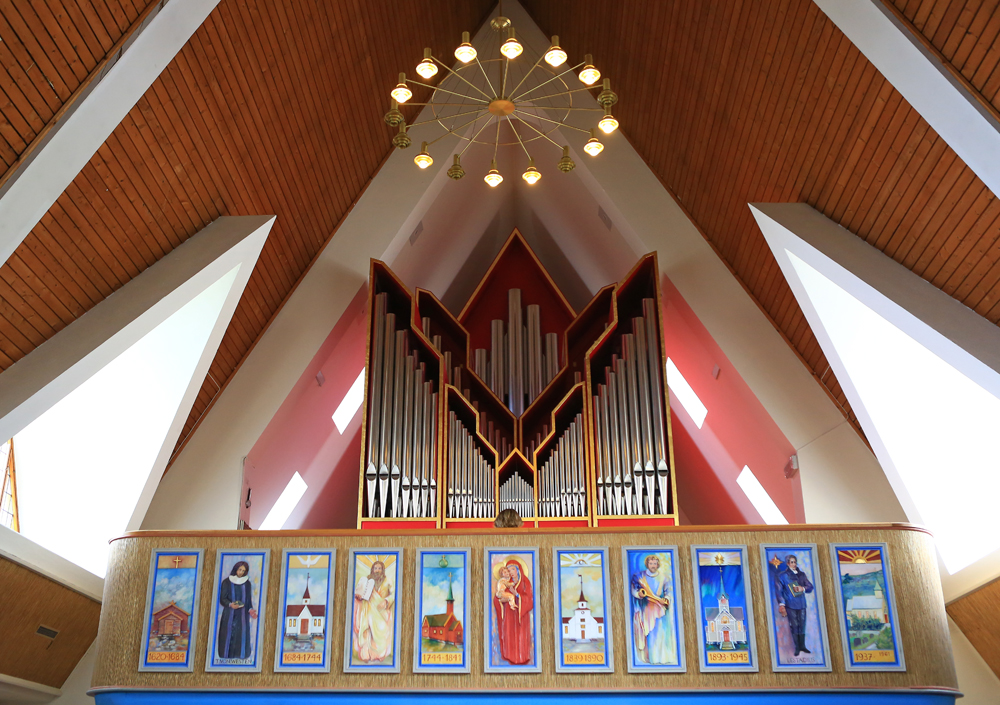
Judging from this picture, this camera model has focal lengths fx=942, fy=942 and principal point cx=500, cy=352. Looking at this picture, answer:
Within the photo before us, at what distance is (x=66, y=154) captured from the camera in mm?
5363

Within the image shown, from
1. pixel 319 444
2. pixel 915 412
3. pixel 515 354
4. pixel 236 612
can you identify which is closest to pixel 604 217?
pixel 515 354

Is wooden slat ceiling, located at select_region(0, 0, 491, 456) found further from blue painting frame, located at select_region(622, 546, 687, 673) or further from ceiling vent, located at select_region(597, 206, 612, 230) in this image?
blue painting frame, located at select_region(622, 546, 687, 673)

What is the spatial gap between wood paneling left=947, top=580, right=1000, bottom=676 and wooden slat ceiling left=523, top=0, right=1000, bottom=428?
171 cm

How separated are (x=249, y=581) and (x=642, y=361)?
4121 mm

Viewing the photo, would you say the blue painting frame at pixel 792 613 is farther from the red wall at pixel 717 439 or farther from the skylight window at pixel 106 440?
the skylight window at pixel 106 440

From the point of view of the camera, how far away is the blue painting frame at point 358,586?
6.50 meters

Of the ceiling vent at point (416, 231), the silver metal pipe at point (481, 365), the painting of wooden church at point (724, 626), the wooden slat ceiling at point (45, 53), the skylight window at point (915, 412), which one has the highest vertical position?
the ceiling vent at point (416, 231)

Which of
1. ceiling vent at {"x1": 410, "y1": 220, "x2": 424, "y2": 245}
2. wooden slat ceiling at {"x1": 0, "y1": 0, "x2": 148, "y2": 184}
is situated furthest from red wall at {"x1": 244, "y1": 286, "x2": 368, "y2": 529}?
wooden slat ceiling at {"x1": 0, "y1": 0, "x2": 148, "y2": 184}

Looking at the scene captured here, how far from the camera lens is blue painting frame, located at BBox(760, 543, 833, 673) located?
252 inches

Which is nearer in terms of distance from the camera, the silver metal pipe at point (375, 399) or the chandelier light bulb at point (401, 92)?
the chandelier light bulb at point (401, 92)

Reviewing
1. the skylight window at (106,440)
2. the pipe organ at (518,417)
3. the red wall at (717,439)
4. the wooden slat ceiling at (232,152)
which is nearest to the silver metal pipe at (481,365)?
the pipe organ at (518,417)

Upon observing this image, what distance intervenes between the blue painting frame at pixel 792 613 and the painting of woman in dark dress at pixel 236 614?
3623 mm

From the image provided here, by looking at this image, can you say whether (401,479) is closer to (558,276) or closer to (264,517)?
(264,517)

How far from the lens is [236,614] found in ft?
21.9
